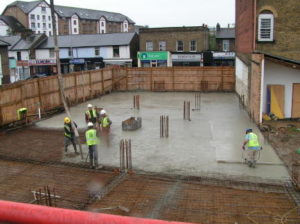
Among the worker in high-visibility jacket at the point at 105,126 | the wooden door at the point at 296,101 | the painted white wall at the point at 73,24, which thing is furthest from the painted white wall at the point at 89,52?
the painted white wall at the point at 73,24

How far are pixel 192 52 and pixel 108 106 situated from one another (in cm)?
2206

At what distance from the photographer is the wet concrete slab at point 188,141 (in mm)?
12547

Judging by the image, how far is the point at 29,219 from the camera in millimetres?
1537

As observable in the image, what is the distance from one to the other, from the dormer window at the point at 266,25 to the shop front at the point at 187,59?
2510 centimetres

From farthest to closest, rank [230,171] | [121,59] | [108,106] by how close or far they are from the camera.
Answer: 1. [121,59]
2. [108,106]
3. [230,171]

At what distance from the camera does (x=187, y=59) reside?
46188 millimetres

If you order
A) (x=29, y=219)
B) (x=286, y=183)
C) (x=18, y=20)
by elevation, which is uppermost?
(x=18, y=20)

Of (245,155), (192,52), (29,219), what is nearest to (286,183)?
(245,155)

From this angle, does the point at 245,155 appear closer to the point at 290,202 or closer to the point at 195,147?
the point at 195,147

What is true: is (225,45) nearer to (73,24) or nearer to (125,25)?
(73,24)

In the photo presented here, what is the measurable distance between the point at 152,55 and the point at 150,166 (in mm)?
35953

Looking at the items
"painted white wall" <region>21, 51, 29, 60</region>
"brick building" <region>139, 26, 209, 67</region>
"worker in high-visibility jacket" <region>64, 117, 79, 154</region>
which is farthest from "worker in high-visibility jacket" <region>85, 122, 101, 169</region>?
"painted white wall" <region>21, 51, 29, 60</region>

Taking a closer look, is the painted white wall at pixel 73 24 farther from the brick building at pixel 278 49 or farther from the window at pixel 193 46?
the brick building at pixel 278 49

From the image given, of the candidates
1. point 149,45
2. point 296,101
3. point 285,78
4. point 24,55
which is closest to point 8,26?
point 24,55
